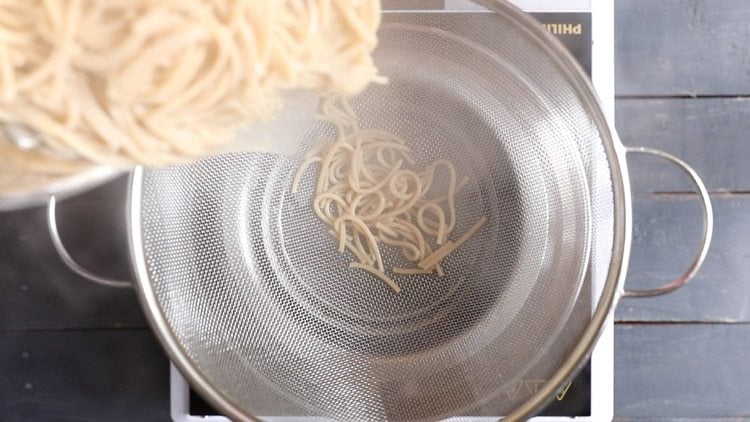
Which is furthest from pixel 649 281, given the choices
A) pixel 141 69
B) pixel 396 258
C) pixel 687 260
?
pixel 141 69

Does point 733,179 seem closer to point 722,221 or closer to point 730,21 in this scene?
point 722,221

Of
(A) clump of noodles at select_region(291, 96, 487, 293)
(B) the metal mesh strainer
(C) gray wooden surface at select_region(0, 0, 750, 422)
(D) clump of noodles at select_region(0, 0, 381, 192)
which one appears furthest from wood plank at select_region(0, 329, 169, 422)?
(D) clump of noodles at select_region(0, 0, 381, 192)

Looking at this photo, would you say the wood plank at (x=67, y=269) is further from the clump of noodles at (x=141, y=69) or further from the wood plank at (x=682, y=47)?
the wood plank at (x=682, y=47)

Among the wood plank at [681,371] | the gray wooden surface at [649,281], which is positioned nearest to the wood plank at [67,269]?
the gray wooden surface at [649,281]

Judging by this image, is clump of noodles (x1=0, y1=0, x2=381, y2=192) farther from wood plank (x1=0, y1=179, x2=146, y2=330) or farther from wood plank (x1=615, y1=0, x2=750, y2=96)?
wood plank (x1=615, y1=0, x2=750, y2=96)

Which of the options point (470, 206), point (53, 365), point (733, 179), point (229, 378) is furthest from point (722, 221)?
point (53, 365)

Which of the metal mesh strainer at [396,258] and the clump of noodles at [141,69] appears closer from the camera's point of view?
the clump of noodles at [141,69]
